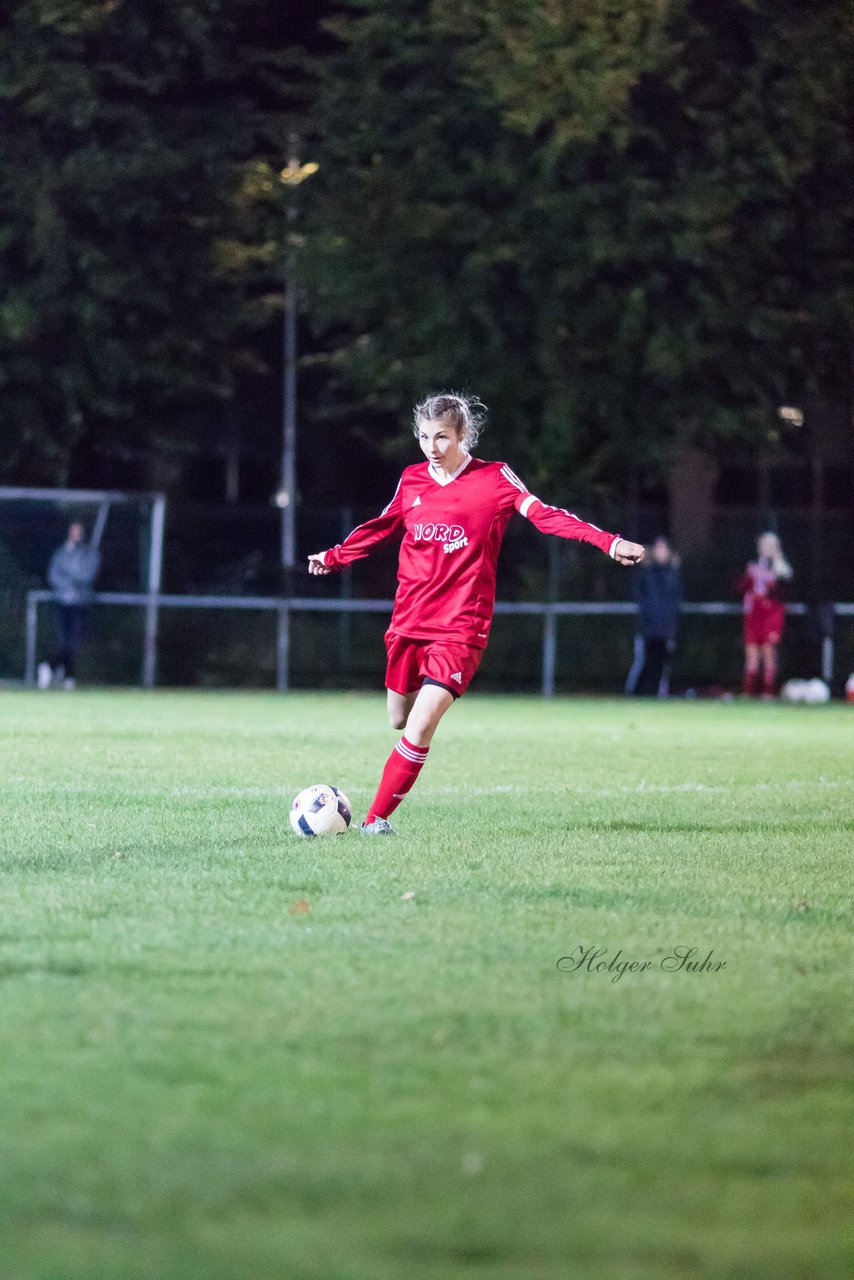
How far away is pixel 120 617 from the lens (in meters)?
24.7

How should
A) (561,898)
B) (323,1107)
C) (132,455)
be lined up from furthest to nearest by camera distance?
(132,455), (561,898), (323,1107)

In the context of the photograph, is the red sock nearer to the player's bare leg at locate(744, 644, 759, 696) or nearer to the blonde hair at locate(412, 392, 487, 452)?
the blonde hair at locate(412, 392, 487, 452)

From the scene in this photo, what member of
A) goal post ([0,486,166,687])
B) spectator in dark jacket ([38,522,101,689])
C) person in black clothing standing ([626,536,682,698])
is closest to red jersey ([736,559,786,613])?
person in black clothing standing ([626,536,682,698])

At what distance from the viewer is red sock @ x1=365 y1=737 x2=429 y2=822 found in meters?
8.48

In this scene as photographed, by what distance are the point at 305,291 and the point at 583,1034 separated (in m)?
22.0

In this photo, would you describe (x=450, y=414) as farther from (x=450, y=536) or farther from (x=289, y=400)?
(x=289, y=400)

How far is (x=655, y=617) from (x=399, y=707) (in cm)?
1550

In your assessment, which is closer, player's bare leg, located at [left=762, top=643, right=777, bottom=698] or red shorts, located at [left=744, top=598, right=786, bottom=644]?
red shorts, located at [left=744, top=598, right=786, bottom=644]

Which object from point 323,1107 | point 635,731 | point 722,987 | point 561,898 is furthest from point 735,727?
point 323,1107

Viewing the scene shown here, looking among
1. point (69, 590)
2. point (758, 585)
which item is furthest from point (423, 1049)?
point (758, 585)

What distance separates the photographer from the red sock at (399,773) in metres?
8.48

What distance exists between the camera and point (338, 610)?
2559 cm

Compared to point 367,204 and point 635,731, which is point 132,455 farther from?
point 635,731

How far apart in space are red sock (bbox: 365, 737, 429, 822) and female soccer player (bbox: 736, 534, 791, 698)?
15.8 meters
